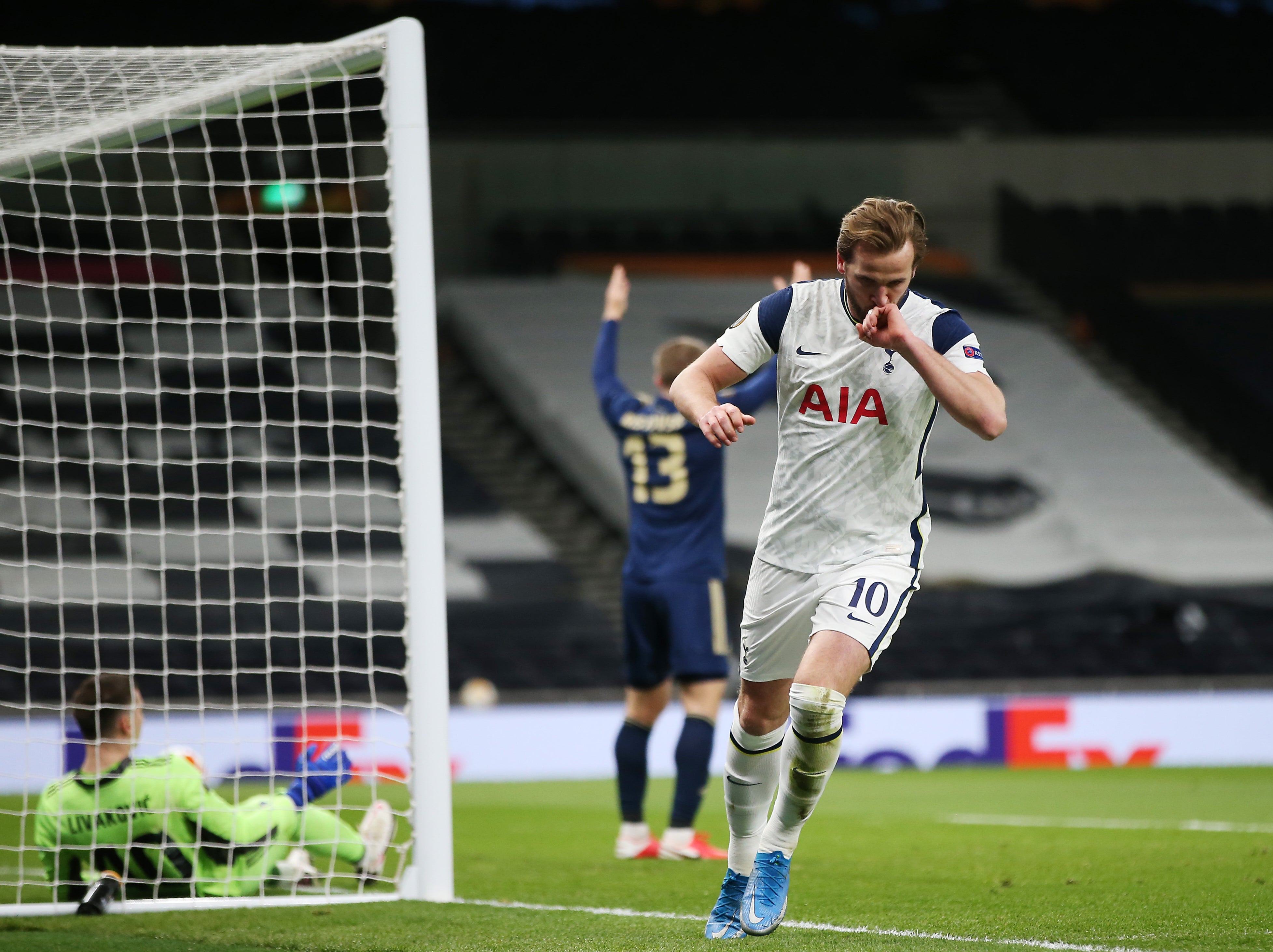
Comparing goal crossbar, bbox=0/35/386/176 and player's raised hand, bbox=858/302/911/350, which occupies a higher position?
goal crossbar, bbox=0/35/386/176

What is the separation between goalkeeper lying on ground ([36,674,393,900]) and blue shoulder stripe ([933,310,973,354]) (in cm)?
274

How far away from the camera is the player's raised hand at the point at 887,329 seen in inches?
143

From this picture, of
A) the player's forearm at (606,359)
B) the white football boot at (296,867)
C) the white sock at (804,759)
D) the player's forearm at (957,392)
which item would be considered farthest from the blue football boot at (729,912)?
the player's forearm at (606,359)

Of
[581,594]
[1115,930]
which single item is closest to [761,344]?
[1115,930]

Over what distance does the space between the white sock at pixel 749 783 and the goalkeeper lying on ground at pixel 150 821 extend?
1756 millimetres

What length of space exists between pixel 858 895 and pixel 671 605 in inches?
65.1

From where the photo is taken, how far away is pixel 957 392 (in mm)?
3668

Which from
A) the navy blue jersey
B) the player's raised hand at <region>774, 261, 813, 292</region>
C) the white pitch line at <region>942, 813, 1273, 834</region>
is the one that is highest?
the player's raised hand at <region>774, 261, 813, 292</region>

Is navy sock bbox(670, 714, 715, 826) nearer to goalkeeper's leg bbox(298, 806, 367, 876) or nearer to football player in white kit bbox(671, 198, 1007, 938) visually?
goalkeeper's leg bbox(298, 806, 367, 876)

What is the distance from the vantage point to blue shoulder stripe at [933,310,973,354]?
398 centimetres

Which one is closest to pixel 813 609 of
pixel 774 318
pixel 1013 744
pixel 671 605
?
pixel 774 318

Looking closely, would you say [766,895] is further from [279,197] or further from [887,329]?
[279,197]

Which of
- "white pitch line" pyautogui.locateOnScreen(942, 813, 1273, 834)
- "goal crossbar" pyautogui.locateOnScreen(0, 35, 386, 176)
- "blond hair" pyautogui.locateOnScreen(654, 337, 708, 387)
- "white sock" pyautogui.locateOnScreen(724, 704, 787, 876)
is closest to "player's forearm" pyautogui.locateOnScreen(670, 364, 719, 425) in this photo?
"white sock" pyautogui.locateOnScreen(724, 704, 787, 876)

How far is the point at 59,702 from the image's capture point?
45.5ft
